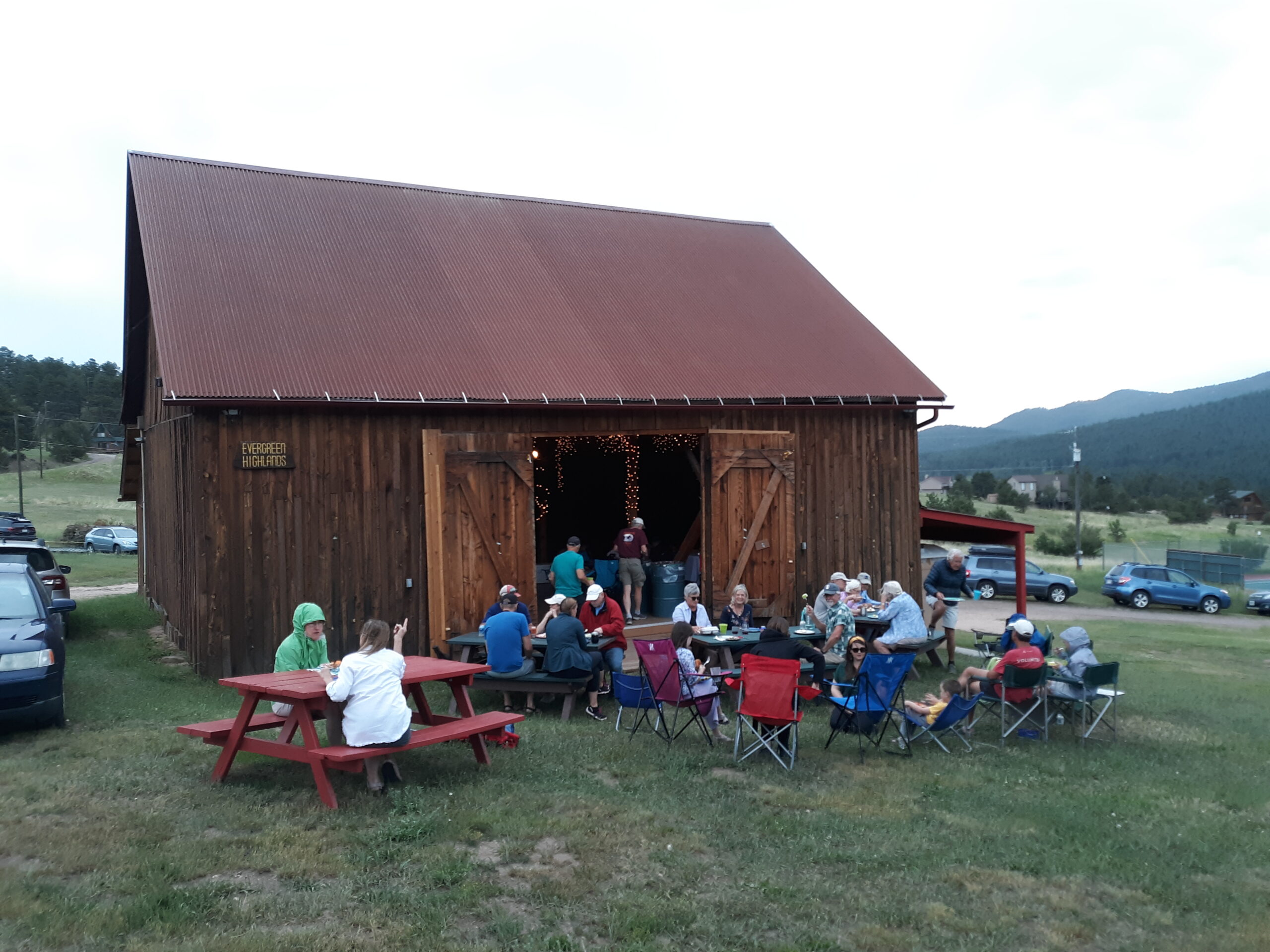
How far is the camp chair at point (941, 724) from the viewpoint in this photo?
7.82 meters

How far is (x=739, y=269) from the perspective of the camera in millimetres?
15852

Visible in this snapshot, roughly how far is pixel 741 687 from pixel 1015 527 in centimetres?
924

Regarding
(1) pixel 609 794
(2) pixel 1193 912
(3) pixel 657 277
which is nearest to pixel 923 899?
(2) pixel 1193 912

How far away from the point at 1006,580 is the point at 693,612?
842 inches

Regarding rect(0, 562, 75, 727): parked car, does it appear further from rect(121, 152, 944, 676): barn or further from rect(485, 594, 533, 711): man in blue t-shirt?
rect(485, 594, 533, 711): man in blue t-shirt

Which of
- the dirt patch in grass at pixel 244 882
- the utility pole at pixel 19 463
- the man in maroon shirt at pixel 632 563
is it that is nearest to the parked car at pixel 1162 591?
the man in maroon shirt at pixel 632 563

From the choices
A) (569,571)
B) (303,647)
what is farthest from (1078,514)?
(303,647)

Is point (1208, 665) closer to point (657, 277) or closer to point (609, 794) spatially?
point (657, 277)

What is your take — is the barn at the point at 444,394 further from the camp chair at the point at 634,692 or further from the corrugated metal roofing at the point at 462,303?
the camp chair at the point at 634,692

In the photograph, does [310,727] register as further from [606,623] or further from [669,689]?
[606,623]

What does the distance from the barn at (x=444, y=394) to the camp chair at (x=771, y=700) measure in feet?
14.0

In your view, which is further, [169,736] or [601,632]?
[601,632]

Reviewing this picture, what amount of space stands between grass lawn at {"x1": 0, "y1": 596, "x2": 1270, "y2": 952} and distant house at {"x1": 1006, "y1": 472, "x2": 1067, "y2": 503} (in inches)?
2624

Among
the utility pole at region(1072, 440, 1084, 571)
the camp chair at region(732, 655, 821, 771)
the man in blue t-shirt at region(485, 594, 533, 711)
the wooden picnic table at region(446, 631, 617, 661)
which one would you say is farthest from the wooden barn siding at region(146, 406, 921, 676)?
the utility pole at region(1072, 440, 1084, 571)
